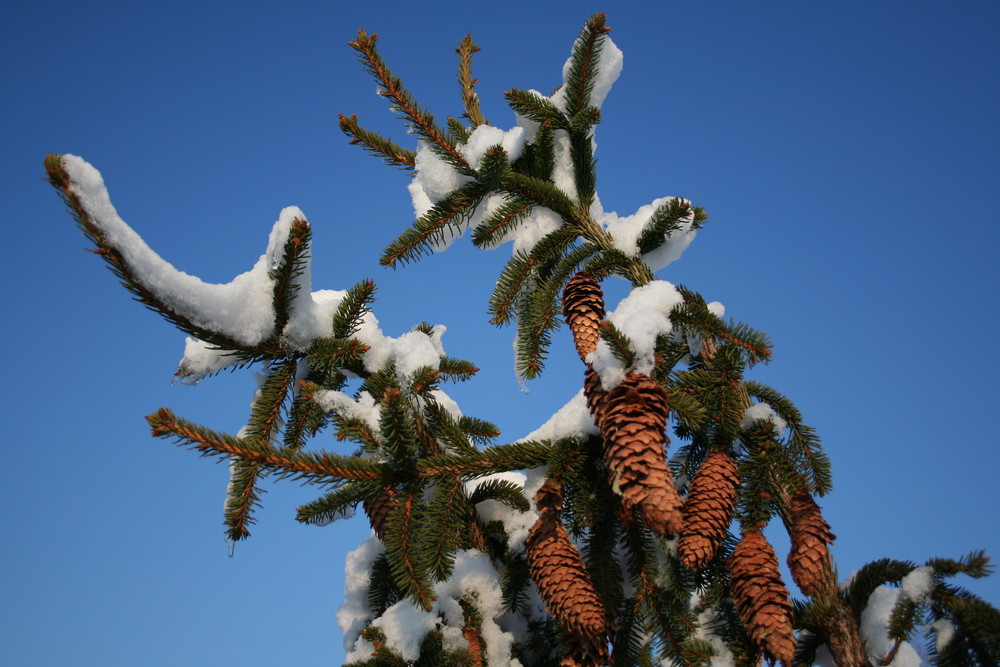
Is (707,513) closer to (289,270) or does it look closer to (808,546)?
(808,546)

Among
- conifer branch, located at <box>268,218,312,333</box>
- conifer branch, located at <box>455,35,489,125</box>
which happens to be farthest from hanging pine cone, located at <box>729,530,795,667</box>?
conifer branch, located at <box>455,35,489,125</box>

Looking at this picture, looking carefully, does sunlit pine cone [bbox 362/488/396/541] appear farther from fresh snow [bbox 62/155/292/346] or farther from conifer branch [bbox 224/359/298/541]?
fresh snow [bbox 62/155/292/346]

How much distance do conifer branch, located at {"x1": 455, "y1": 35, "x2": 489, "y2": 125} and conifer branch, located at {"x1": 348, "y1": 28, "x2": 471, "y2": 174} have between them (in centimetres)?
60

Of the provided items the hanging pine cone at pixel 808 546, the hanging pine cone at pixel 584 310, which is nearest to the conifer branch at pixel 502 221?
the hanging pine cone at pixel 584 310

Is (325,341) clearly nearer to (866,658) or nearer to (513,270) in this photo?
(513,270)

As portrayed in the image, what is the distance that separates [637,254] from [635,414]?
113 centimetres

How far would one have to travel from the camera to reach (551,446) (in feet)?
8.46

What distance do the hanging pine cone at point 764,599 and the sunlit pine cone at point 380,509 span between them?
4.55ft

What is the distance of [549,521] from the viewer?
2430mm

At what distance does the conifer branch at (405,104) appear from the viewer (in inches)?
125

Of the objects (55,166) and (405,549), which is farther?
(405,549)

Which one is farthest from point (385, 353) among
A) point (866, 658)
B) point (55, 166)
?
point (866, 658)

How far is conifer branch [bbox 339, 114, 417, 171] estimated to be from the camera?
3.20 metres

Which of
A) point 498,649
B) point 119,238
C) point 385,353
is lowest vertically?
point 498,649
